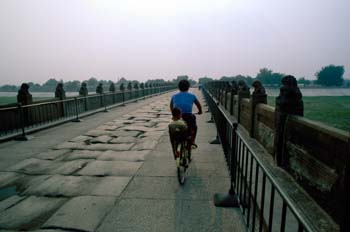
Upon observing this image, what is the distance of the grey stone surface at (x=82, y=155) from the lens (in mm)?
5980

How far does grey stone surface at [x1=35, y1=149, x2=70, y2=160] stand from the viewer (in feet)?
19.8

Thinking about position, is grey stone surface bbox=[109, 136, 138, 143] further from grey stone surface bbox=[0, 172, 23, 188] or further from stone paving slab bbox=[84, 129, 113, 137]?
grey stone surface bbox=[0, 172, 23, 188]

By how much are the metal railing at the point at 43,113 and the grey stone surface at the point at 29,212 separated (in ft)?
16.4

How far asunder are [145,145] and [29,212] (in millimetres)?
3957

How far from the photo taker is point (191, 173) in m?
4.95

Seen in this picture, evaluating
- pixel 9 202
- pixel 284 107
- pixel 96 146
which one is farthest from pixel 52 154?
pixel 284 107

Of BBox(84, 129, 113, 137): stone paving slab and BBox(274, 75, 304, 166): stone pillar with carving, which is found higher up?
BBox(274, 75, 304, 166): stone pillar with carving

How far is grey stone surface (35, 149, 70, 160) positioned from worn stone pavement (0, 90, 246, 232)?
0.02 m

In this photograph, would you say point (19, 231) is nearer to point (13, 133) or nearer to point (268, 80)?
point (13, 133)

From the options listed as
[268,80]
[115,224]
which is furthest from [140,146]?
[268,80]

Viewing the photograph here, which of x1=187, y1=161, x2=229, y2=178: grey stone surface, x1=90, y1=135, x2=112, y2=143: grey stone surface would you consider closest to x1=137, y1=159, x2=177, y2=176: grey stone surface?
x1=187, y1=161, x2=229, y2=178: grey stone surface

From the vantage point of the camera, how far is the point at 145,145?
717cm

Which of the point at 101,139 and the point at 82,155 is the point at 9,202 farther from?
the point at 101,139

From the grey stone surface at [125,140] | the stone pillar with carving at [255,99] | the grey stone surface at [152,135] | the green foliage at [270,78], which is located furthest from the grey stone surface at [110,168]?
the green foliage at [270,78]
